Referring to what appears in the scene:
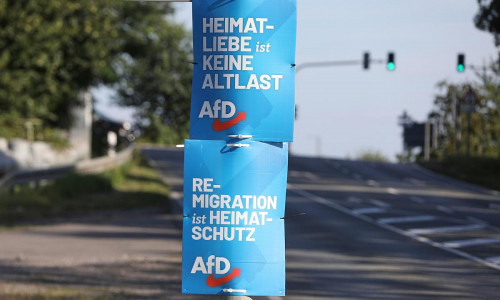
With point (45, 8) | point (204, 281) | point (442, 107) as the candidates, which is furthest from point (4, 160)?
point (442, 107)

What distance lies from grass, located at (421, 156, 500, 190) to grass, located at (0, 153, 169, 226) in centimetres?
1713

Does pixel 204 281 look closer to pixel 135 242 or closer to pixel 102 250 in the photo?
pixel 102 250

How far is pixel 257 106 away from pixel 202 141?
0.34 meters

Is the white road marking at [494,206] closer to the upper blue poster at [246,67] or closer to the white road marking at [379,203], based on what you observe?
the white road marking at [379,203]

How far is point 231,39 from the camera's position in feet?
17.8

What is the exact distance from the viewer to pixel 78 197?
31297 mm

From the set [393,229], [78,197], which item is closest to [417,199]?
[393,229]

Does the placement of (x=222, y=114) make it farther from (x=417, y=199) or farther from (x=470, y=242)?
(x=417, y=199)

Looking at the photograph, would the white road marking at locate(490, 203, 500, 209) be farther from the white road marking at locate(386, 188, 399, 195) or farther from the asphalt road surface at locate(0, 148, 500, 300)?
the white road marking at locate(386, 188, 399, 195)

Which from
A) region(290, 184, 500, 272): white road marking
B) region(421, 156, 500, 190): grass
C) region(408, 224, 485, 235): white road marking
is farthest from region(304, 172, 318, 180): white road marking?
region(408, 224, 485, 235): white road marking

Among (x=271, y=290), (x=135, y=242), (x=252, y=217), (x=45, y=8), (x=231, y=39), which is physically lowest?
(x=135, y=242)

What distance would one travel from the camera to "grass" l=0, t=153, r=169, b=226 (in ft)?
91.0

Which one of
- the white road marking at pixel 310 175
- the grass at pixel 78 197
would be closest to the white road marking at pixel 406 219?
the grass at pixel 78 197

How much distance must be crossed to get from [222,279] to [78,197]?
86.4 ft
